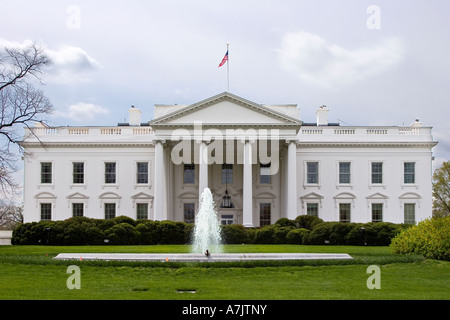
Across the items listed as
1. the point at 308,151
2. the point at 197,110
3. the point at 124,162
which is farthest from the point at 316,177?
the point at 124,162

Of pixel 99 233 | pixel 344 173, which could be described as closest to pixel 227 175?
pixel 344 173

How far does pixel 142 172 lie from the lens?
158ft

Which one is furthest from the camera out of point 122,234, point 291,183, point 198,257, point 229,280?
point 291,183

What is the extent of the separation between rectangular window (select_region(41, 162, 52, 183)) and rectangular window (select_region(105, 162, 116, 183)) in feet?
15.6

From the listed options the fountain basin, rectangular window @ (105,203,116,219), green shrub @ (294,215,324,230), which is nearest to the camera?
the fountain basin

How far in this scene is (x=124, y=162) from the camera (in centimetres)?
4800

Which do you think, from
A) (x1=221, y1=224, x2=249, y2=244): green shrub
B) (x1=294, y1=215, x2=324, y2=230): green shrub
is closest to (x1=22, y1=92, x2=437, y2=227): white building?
(x1=294, y1=215, x2=324, y2=230): green shrub

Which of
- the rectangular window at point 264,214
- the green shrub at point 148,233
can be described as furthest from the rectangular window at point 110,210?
the rectangular window at point 264,214

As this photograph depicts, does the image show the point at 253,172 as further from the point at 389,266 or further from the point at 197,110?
the point at 389,266

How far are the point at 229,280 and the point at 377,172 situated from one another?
33.3m

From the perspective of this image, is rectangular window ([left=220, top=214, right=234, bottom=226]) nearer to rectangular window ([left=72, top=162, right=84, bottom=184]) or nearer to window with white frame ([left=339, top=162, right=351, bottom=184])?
window with white frame ([left=339, top=162, right=351, bottom=184])

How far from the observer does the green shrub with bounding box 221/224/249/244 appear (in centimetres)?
3557

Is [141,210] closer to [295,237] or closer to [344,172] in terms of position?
[295,237]
